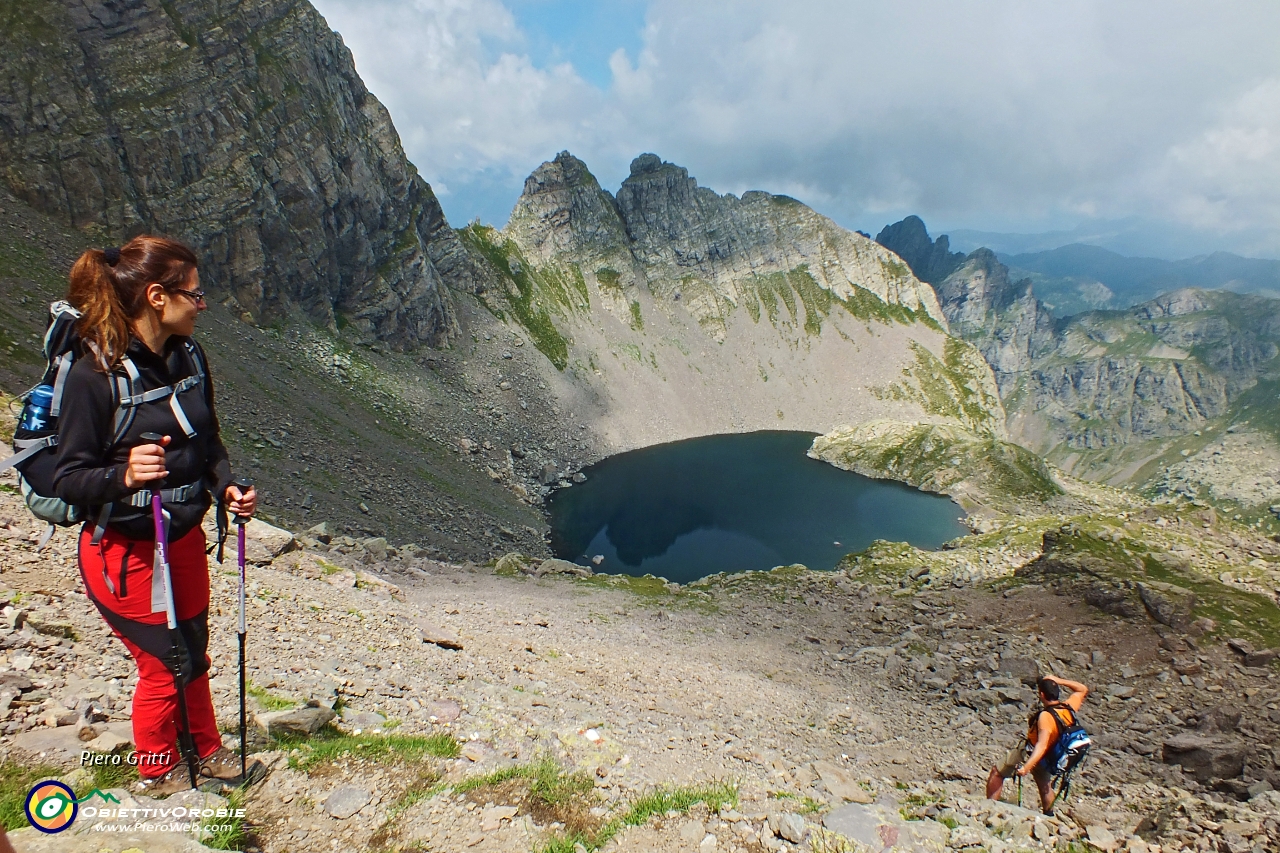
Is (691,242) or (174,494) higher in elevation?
(691,242)

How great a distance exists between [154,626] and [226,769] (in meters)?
1.56

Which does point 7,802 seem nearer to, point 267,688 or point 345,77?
point 267,688

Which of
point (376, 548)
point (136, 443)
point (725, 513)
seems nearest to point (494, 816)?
point (136, 443)

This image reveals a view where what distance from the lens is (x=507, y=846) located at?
17.3ft

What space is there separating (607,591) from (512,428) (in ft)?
126

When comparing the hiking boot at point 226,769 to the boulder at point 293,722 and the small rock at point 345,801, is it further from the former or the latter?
the boulder at point 293,722

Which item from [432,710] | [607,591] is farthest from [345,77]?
[432,710]

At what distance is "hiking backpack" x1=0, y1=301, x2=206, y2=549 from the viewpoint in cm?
357

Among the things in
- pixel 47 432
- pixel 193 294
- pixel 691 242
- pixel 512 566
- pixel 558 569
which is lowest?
pixel 558 569

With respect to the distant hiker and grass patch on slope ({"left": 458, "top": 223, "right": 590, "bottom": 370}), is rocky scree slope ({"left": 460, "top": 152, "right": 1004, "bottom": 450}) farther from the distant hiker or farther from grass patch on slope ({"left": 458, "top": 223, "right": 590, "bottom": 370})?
the distant hiker

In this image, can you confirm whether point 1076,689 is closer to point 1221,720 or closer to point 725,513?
point 1221,720

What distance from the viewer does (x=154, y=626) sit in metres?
4.15

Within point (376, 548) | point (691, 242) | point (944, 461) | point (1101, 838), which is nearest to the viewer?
point (1101, 838)

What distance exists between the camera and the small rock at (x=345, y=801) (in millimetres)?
5078
